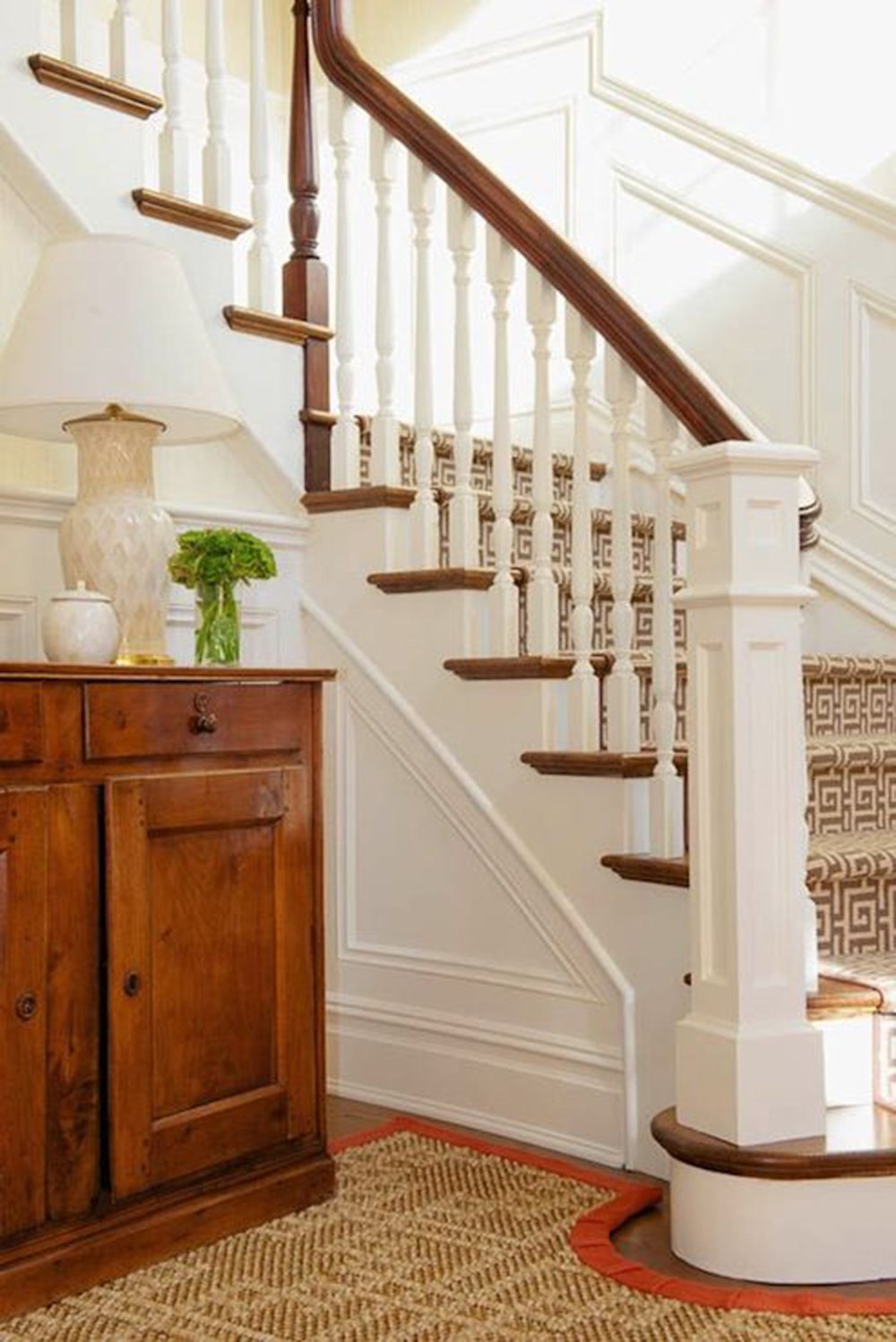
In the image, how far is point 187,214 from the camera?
120 inches

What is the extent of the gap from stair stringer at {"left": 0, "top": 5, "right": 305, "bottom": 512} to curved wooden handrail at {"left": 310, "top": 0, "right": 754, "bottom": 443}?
1.40 ft

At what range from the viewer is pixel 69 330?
2428mm

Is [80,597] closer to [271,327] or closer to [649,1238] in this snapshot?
[271,327]

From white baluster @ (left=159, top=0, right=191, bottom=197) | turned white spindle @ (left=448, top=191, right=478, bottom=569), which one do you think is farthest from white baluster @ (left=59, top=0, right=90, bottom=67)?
turned white spindle @ (left=448, top=191, right=478, bottom=569)

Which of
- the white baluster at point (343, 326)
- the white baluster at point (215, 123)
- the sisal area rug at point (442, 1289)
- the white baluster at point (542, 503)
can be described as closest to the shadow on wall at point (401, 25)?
the white baluster at point (343, 326)

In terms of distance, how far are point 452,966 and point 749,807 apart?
95cm

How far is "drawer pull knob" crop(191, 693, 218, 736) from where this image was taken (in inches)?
93.0

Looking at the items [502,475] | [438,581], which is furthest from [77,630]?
[502,475]

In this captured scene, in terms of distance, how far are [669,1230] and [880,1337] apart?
44 cm

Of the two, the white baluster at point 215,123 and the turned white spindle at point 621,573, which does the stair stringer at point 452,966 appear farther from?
the white baluster at point 215,123

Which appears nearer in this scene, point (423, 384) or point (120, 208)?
point (120, 208)

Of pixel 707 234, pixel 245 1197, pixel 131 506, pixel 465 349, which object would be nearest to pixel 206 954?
pixel 245 1197

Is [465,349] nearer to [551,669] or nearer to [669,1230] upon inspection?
[551,669]

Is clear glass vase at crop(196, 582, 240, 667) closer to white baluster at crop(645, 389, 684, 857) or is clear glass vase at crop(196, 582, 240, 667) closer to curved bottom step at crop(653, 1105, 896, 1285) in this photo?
white baluster at crop(645, 389, 684, 857)
